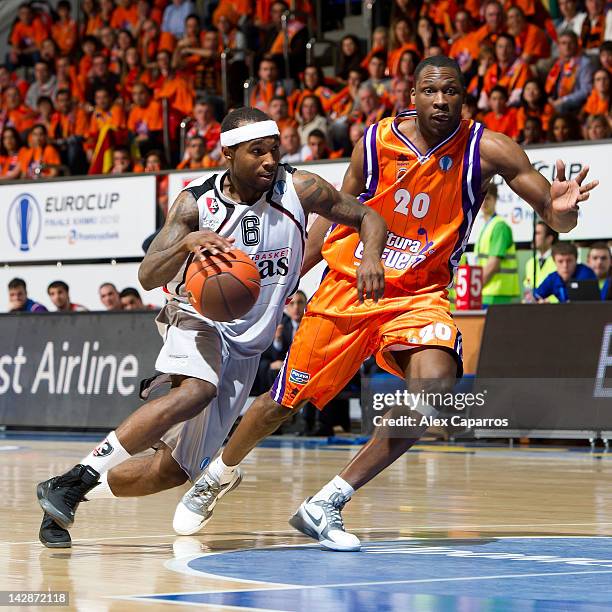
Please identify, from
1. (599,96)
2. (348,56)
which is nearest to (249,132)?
(599,96)

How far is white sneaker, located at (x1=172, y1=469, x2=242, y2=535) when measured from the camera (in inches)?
280

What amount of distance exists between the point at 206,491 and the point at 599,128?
9209mm

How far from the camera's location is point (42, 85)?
76.0 feet

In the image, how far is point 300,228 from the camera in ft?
22.1

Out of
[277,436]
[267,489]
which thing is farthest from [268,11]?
[267,489]

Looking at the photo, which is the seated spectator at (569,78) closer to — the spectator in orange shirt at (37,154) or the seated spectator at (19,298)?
the seated spectator at (19,298)

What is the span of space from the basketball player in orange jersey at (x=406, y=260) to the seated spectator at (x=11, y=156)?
14750 millimetres

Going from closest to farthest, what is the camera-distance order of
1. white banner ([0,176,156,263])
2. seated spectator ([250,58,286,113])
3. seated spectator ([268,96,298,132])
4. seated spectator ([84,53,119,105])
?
seated spectator ([268,96,298,132]) → white banner ([0,176,156,263]) → seated spectator ([250,58,286,113]) → seated spectator ([84,53,119,105])

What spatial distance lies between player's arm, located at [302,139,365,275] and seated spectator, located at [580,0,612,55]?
10.5m

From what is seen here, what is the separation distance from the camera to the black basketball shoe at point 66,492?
20.6 ft

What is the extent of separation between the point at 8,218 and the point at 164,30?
4.44 metres

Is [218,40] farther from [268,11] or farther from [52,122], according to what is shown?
[52,122]

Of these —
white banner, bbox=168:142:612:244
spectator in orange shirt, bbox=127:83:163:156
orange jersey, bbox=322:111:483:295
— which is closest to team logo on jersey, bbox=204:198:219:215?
orange jersey, bbox=322:111:483:295

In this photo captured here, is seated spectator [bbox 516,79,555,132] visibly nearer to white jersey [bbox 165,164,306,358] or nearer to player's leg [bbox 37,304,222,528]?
white jersey [bbox 165,164,306,358]
